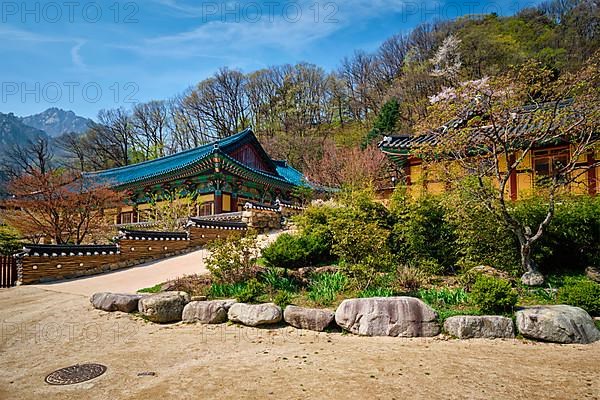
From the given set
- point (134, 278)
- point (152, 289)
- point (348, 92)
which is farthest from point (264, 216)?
point (348, 92)

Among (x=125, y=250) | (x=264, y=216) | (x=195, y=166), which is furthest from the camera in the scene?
(x=195, y=166)

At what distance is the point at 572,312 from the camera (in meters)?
4.57

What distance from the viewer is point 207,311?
565cm

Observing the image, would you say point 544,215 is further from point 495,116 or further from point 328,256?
point 328,256

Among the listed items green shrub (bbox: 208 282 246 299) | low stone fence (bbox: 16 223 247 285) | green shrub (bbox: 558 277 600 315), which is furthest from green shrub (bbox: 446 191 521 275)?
low stone fence (bbox: 16 223 247 285)

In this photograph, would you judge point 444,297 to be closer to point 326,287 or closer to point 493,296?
point 493,296

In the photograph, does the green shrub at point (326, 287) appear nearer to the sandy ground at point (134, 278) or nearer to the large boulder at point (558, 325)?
the sandy ground at point (134, 278)

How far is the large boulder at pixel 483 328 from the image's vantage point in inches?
182

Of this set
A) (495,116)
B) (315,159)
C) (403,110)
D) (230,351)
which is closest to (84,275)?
(230,351)

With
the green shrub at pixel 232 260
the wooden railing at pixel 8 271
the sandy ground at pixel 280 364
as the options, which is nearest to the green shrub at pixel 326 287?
the sandy ground at pixel 280 364

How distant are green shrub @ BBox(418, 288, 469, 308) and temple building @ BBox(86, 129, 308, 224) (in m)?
12.7

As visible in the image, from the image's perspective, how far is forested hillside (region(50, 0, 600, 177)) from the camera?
25.6 metres

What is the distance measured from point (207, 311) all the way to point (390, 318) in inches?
106

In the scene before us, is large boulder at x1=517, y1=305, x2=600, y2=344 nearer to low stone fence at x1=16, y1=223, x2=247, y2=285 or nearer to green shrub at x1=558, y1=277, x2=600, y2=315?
green shrub at x1=558, y1=277, x2=600, y2=315
